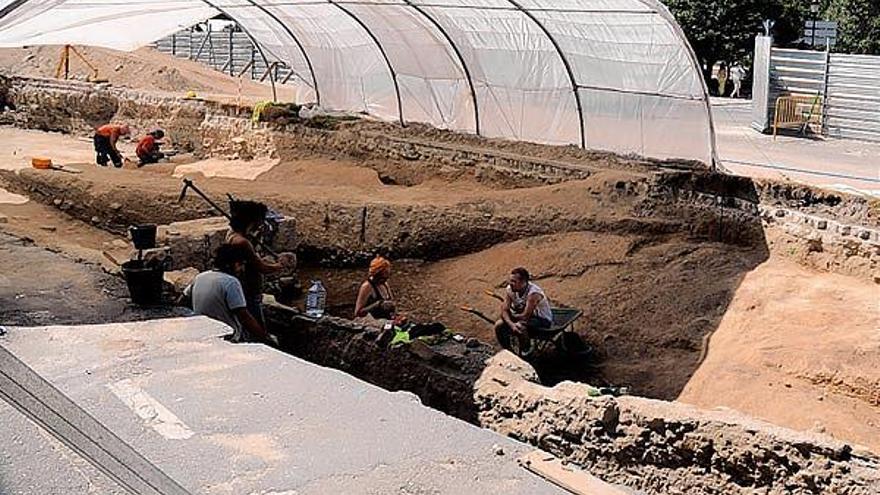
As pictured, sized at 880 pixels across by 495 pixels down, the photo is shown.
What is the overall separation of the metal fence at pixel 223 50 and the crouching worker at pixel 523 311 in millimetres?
25603

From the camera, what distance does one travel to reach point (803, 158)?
60.6 feet

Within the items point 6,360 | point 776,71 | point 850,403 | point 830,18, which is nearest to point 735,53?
point 830,18

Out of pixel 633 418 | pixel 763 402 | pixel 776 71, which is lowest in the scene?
pixel 763 402

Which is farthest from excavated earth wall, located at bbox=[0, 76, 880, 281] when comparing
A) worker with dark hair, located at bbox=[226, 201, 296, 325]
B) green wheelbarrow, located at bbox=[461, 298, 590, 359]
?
worker with dark hair, located at bbox=[226, 201, 296, 325]

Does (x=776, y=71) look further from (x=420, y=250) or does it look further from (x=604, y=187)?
(x=420, y=250)

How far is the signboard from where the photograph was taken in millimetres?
32938

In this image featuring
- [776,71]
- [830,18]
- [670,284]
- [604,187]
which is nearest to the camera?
[670,284]

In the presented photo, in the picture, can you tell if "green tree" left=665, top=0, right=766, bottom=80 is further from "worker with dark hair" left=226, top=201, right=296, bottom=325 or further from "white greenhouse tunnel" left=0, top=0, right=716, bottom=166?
"worker with dark hair" left=226, top=201, right=296, bottom=325

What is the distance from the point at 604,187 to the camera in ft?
42.4

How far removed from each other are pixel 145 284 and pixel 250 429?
2.74 m

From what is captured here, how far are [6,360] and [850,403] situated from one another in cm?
682

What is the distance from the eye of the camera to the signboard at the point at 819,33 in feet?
108

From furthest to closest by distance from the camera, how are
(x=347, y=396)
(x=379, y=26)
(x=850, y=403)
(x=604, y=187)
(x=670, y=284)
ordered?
(x=379, y=26) < (x=604, y=187) < (x=670, y=284) < (x=850, y=403) < (x=347, y=396)

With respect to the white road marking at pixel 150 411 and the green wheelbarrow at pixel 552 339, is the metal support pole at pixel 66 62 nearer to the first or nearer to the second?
the green wheelbarrow at pixel 552 339
